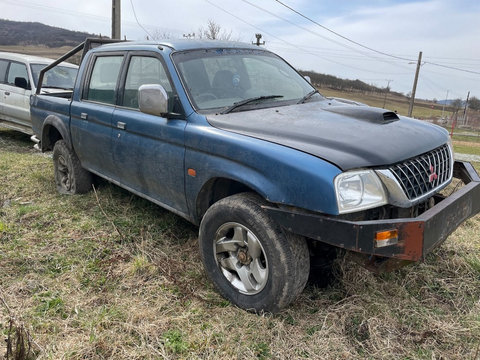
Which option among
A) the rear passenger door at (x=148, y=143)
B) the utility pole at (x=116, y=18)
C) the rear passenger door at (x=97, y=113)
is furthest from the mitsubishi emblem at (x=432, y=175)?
the utility pole at (x=116, y=18)

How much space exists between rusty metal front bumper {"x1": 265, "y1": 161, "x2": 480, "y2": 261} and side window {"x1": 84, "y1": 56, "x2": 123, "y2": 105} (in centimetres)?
235

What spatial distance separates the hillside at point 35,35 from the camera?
58.9 meters

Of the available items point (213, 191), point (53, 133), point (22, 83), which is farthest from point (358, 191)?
point (22, 83)

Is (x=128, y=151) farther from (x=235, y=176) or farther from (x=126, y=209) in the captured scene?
(x=235, y=176)

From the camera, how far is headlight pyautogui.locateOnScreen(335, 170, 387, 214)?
84.9 inches

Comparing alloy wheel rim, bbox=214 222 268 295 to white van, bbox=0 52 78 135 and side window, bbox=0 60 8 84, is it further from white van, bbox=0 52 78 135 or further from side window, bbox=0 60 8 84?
side window, bbox=0 60 8 84

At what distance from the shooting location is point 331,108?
3225 mm

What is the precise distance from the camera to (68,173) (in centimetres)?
496

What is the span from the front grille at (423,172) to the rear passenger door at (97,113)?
270 cm

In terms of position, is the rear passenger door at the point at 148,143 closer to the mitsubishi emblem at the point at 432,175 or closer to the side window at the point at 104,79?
the side window at the point at 104,79

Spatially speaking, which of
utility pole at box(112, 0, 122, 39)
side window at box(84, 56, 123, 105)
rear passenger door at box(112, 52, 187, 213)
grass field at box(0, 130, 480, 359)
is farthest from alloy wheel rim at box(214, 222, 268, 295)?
utility pole at box(112, 0, 122, 39)

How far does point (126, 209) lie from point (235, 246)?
2.10m

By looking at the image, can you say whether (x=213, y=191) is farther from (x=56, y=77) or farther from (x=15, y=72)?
(x=15, y=72)

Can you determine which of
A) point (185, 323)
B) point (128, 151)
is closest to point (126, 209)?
point (128, 151)
